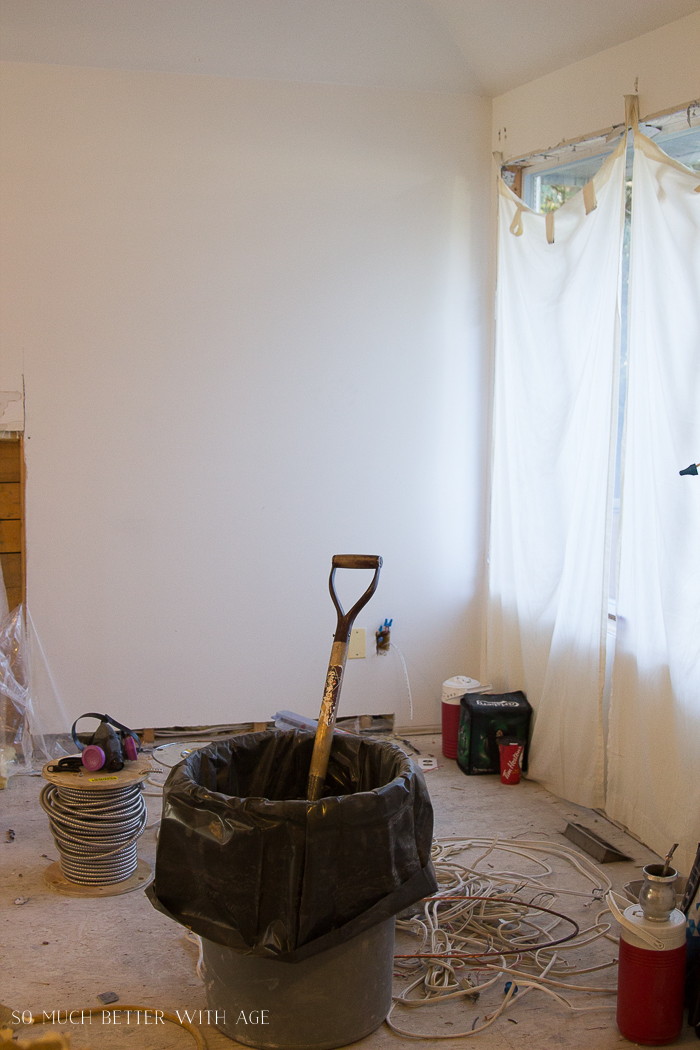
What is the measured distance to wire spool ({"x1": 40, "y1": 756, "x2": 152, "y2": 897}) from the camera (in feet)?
8.03

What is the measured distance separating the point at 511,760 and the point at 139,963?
156 centimetres

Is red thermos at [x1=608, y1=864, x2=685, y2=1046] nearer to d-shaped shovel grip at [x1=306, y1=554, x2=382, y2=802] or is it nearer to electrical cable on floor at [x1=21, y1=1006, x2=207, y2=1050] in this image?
d-shaped shovel grip at [x1=306, y1=554, x2=382, y2=802]

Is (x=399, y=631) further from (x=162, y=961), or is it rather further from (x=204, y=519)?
(x=162, y=961)

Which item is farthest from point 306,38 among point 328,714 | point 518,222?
point 328,714

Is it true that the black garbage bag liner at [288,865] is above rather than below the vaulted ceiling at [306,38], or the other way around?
below

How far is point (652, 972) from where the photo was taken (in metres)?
1.85

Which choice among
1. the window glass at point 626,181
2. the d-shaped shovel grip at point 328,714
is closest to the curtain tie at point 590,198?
the window glass at point 626,181

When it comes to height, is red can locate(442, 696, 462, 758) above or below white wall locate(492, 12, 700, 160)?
below

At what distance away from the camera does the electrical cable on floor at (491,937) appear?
203 cm

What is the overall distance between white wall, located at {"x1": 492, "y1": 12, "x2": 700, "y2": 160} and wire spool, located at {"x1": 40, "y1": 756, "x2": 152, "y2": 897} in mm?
2530

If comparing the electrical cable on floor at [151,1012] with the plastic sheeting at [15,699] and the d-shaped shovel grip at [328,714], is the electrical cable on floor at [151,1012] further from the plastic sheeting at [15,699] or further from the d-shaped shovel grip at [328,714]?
the plastic sheeting at [15,699]

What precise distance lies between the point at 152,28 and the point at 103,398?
134cm

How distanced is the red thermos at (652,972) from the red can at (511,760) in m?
1.33

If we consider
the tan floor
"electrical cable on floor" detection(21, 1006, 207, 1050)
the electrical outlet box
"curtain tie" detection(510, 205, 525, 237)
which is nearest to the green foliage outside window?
"curtain tie" detection(510, 205, 525, 237)
